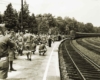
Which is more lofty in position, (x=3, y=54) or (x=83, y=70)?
(x=3, y=54)

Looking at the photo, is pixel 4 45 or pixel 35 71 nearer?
pixel 4 45

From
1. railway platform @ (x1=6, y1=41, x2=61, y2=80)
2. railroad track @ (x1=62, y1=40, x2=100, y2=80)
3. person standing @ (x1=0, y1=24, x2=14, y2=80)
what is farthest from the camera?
railroad track @ (x1=62, y1=40, x2=100, y2=80)

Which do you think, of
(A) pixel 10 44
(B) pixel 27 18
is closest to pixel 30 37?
(A) pixel 10 44

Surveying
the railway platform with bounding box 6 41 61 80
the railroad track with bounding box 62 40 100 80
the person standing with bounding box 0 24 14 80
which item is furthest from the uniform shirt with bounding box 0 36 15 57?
the railroad track with bounding box 62 40 100 80

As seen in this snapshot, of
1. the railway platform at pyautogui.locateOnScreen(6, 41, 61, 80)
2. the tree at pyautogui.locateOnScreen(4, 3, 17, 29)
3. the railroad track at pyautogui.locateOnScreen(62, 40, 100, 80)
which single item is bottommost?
the railroad track at pyautogui.locateOnScreen(62, 40, 100, 80)

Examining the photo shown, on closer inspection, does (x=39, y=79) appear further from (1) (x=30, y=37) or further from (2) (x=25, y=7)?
(2) (x=25, y=7)

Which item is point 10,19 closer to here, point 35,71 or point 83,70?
point 83,70

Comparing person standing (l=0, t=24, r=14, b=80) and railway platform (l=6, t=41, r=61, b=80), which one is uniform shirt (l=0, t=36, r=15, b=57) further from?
railway platform (l=6, t=41, r=61, b=80)

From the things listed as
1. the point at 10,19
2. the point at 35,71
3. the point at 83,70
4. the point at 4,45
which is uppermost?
the point at 10,19

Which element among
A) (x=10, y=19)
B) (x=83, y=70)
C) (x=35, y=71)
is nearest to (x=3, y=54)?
(x=35, y=71)

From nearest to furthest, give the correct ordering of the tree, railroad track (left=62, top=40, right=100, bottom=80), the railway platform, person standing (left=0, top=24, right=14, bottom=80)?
person standing (left=0, top=24, right=14, bottom=80) < the railway platform < railroad track (left=62, top=40, right=100, bottom=80) < the tree

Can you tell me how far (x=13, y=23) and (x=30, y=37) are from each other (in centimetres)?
5337

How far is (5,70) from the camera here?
478 cm

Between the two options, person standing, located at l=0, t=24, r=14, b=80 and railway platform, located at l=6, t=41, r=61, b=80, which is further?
railway platform, located at l=6, t=41, r=61, b=80
